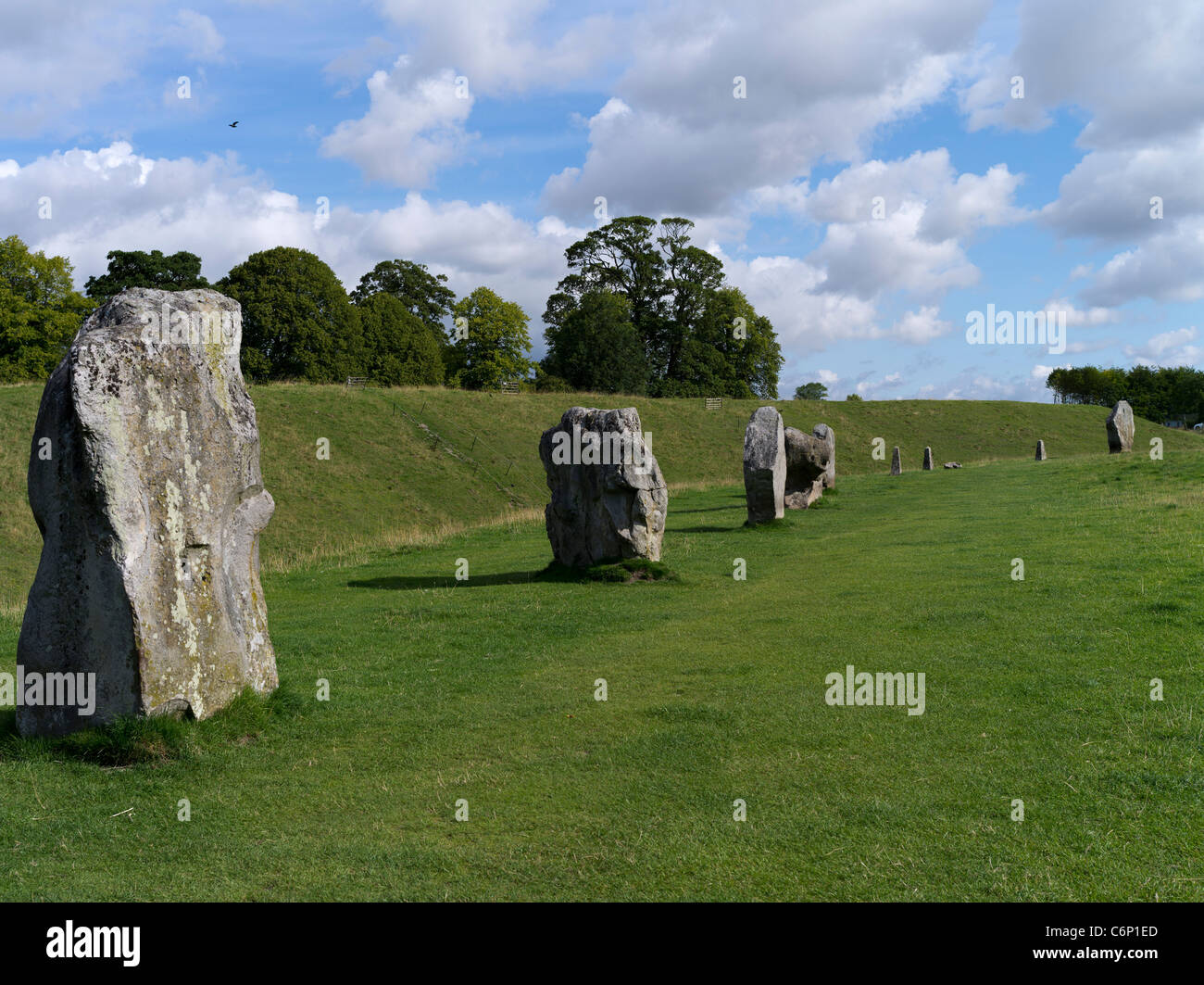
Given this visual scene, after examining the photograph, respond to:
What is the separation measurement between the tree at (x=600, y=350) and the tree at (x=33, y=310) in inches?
1416

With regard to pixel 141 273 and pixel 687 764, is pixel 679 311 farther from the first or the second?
pixel 687 764

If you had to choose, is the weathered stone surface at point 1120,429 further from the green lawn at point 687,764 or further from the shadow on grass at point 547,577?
the shadow on grass at point 547,577

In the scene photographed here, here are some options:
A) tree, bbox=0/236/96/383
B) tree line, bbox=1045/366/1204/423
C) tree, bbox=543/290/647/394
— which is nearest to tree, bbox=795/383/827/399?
tree line, bbox=1045/366/1204/423

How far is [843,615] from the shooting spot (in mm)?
13117

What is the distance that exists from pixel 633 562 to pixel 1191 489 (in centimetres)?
1483

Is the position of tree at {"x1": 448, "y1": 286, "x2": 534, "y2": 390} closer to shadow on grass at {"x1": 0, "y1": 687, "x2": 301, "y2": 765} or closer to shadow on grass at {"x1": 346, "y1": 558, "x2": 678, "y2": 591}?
shadow on grass at {"x1": 346, "y1": 558, "x2": 678, "y2": 591}

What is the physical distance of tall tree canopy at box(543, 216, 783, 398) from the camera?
87125 millimetres

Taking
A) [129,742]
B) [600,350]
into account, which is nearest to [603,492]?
[129,742]

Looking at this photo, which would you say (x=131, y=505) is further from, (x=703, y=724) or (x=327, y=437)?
(x=327, y=437)

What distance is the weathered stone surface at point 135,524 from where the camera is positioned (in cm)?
815

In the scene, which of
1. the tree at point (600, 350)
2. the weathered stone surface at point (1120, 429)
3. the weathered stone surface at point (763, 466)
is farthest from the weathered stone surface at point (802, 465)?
the tree at point (600, 350)

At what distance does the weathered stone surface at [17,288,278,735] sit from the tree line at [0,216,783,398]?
4795cm

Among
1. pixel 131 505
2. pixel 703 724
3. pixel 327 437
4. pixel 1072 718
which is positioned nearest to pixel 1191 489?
pixel 1072 718

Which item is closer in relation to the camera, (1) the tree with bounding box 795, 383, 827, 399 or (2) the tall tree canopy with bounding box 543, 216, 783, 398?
(2) the tall tree canopy with bounding box 543, 216, 783, 398
